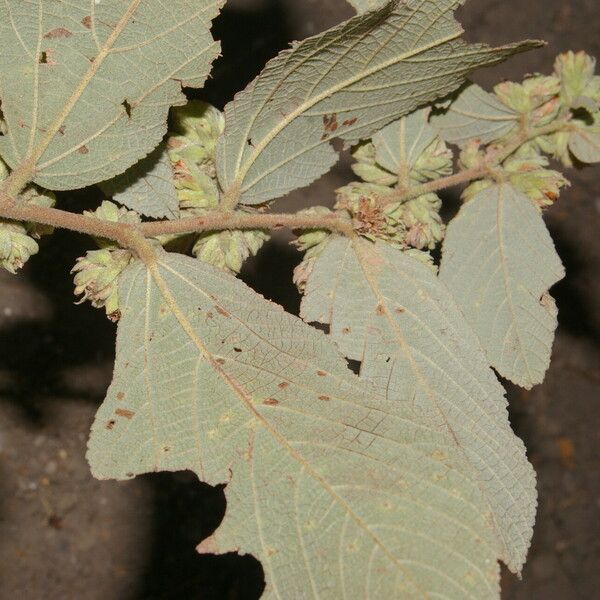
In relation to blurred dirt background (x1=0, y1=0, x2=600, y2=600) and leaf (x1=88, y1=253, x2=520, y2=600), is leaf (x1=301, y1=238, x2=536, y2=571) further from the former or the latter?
blurred dirt background (x1=0, y1=0, x2=600, y2=600)

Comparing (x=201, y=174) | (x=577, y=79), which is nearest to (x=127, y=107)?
(x=201, y=174)

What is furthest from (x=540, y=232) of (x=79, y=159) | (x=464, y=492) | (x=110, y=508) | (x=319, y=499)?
(x=110, y=508)

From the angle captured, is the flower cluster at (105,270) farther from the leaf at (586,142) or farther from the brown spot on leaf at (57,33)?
the leaf at (586,142)

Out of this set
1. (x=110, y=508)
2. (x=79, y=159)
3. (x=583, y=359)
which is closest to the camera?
(x=79, y=159)

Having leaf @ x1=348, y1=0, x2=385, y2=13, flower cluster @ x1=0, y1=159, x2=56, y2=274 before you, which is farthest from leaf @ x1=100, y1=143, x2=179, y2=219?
leaf @ x1=348, y1=0, x2=385, y2=13

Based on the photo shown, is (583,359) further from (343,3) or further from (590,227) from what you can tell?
(343,3)

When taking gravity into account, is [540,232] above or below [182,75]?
below

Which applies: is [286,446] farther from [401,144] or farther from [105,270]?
[401,144]
